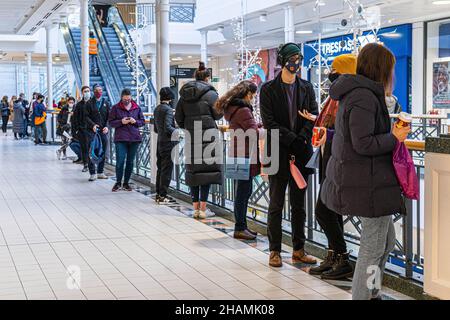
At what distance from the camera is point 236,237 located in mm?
6438

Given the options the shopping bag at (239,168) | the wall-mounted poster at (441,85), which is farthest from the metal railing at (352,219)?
the wall-mounted poster at (441,85)

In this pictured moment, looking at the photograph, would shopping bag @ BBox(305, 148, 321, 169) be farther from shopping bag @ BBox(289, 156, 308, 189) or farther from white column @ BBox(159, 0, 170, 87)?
white column @ BBox(159, 0, 170, 87)

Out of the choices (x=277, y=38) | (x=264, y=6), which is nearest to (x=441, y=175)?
(x=264, y=6)

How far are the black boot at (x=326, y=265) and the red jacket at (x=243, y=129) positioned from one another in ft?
4.33

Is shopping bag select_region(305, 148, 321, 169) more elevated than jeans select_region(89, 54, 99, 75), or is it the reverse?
jeans select_region(89, 54, 99, 75)

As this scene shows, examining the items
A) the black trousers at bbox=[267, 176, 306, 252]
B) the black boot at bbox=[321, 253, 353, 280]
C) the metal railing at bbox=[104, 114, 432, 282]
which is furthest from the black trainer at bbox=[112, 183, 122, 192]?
the black boot at bbox=[321, 253, 353, 280]

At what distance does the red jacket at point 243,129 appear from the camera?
243 inches

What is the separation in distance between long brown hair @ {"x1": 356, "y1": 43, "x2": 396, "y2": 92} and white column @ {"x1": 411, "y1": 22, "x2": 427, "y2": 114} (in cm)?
1393

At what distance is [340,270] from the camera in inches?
193

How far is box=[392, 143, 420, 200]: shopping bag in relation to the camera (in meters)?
3.68

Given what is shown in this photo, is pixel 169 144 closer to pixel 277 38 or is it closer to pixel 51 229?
pixel 51 229

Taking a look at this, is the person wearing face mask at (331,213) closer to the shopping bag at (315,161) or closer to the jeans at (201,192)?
the shopping bag at (315,161)
